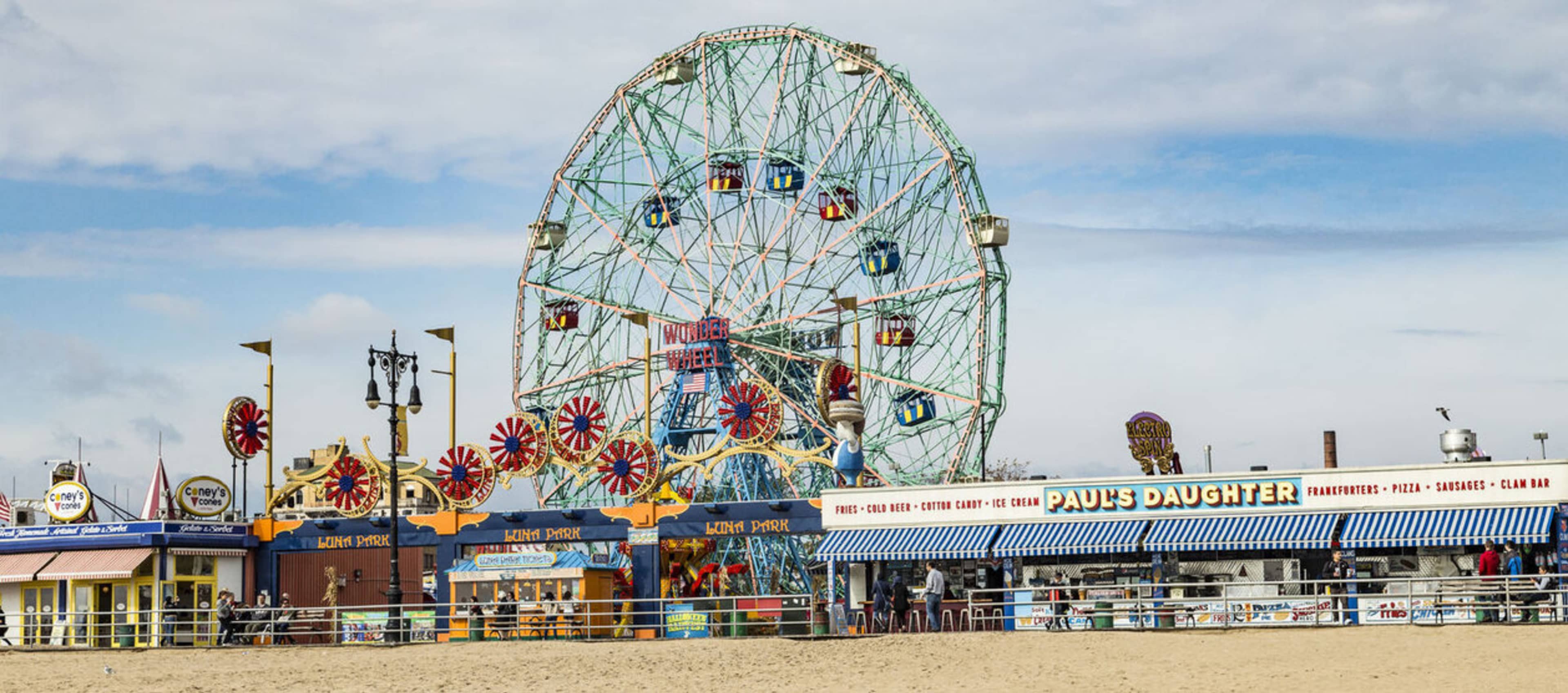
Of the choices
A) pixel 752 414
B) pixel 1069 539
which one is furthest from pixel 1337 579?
pixel 752 414

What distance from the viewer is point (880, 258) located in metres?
66.9

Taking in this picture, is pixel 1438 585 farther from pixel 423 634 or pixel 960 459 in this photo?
pixel 960 459

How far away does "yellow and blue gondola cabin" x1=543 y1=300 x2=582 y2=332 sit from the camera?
243ft

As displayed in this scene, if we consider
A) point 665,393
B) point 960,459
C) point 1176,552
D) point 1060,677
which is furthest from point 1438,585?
point 665,393

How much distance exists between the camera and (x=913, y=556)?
4431 centimetres

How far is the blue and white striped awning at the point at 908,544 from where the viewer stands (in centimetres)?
4412

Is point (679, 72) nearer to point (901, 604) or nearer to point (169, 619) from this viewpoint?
point (169, 619)

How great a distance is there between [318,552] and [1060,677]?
88.0ft

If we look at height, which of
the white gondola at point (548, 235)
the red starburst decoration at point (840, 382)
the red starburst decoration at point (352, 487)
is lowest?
the red starburst decoration at point (352, 487)

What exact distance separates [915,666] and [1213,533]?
10.4 m

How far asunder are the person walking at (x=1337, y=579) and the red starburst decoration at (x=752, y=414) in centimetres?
1676

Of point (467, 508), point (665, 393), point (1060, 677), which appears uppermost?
point (665, 393)

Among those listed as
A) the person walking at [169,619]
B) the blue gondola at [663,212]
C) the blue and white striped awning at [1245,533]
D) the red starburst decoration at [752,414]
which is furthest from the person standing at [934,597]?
the blue gondola at [663,212]

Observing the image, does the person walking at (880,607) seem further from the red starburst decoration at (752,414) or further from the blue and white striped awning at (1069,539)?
the red starburst decoration at (752,414)
